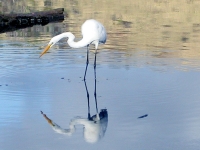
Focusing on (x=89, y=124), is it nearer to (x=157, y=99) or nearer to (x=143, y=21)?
(x=157, y=99)

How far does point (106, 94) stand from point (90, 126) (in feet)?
7.14

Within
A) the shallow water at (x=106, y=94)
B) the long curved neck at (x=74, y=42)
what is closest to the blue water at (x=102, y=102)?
the shallow water at (x=106, y=94)

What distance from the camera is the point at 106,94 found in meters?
9.80

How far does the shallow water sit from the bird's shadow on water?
0.6 inches

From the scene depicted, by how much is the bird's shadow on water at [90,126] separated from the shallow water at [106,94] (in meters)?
0.01

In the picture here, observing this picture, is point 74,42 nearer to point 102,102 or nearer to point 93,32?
point 93,32

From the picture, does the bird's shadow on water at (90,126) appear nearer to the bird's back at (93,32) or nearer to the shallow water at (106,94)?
the shallow water at (106,94)

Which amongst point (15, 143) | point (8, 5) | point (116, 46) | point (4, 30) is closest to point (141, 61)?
point (116, 46)

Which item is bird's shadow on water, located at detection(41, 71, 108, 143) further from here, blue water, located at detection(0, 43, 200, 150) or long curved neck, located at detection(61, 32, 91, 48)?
long curved neck, located at detection(61, 32, 91, 48)

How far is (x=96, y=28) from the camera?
1183cm

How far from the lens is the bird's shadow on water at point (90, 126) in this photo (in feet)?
23.5

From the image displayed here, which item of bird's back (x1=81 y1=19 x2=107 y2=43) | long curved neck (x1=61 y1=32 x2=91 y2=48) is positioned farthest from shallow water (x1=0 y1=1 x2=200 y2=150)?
bird's back (x1=81 y1=19 x2=107 y2=43)

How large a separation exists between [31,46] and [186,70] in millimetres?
5670

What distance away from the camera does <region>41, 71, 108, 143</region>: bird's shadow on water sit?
23.5 feet
